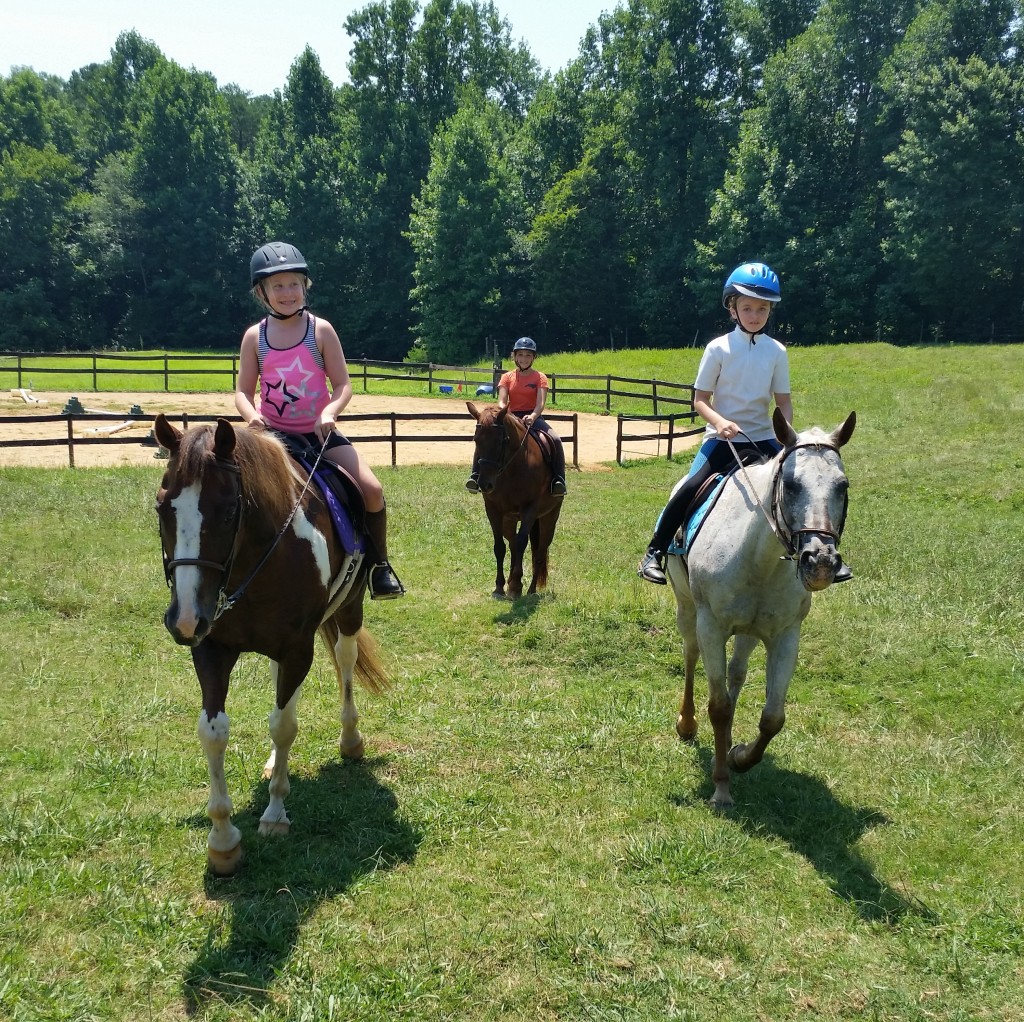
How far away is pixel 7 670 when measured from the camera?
7.36m

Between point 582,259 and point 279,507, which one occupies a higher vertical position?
point 582,259

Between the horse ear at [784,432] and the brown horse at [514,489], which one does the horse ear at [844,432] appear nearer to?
the horse ear at [784,432]

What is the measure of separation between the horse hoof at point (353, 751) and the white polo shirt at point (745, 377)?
3207mm

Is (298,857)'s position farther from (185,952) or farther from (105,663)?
(105,663)

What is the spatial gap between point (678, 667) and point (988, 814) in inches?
119

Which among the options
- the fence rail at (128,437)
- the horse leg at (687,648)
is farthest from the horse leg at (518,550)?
the fence rail at (128,437)

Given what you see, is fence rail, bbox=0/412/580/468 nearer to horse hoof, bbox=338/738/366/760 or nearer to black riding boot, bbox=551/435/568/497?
black riding boot, bbox=551/435/568/497

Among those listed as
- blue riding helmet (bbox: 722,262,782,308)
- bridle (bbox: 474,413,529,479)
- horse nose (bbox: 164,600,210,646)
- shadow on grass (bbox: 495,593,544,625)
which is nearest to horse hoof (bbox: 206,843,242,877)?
horse nose (bbox: 164,600,210,646)

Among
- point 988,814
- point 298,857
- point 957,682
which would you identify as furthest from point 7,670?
point 957,682

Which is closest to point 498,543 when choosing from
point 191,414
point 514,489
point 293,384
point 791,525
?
point 514,489

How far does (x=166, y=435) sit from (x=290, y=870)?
2.33 metres

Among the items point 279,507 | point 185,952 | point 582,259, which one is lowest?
point 185,952

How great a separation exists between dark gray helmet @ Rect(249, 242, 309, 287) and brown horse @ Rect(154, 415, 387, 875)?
954 mm

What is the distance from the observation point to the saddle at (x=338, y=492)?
5.30 meters
